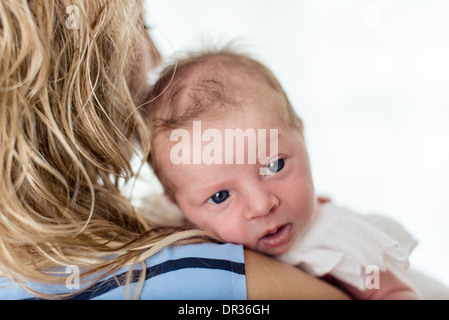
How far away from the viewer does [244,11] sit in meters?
1.74

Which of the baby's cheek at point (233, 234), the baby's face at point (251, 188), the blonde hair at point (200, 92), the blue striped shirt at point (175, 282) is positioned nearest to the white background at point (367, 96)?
the blonde hair at point (200, 92)

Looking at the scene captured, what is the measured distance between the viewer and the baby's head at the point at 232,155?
2.81 feet

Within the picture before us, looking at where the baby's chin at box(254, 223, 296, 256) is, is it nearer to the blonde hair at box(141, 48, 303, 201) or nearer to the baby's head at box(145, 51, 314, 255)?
the baby's head at box(145, 51, 314, 255)

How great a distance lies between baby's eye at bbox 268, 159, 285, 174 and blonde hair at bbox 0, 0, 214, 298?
20 centimetres

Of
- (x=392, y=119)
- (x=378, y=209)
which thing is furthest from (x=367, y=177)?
(x=392, y=119)

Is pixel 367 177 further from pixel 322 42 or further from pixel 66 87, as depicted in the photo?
pixel 66 87

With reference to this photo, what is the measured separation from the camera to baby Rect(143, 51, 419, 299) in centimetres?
86

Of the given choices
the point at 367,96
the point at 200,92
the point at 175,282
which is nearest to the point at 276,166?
the point at 200,92

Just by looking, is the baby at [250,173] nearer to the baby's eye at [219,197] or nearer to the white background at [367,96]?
the baby's eye at [219,197]

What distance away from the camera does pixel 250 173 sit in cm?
86

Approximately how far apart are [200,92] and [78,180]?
29 centimetres

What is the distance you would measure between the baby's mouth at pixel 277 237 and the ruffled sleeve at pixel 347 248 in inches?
2.8

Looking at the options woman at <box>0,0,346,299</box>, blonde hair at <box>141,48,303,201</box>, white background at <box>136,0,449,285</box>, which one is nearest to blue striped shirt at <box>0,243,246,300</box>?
woman at <box>0,0,346,299</box>
